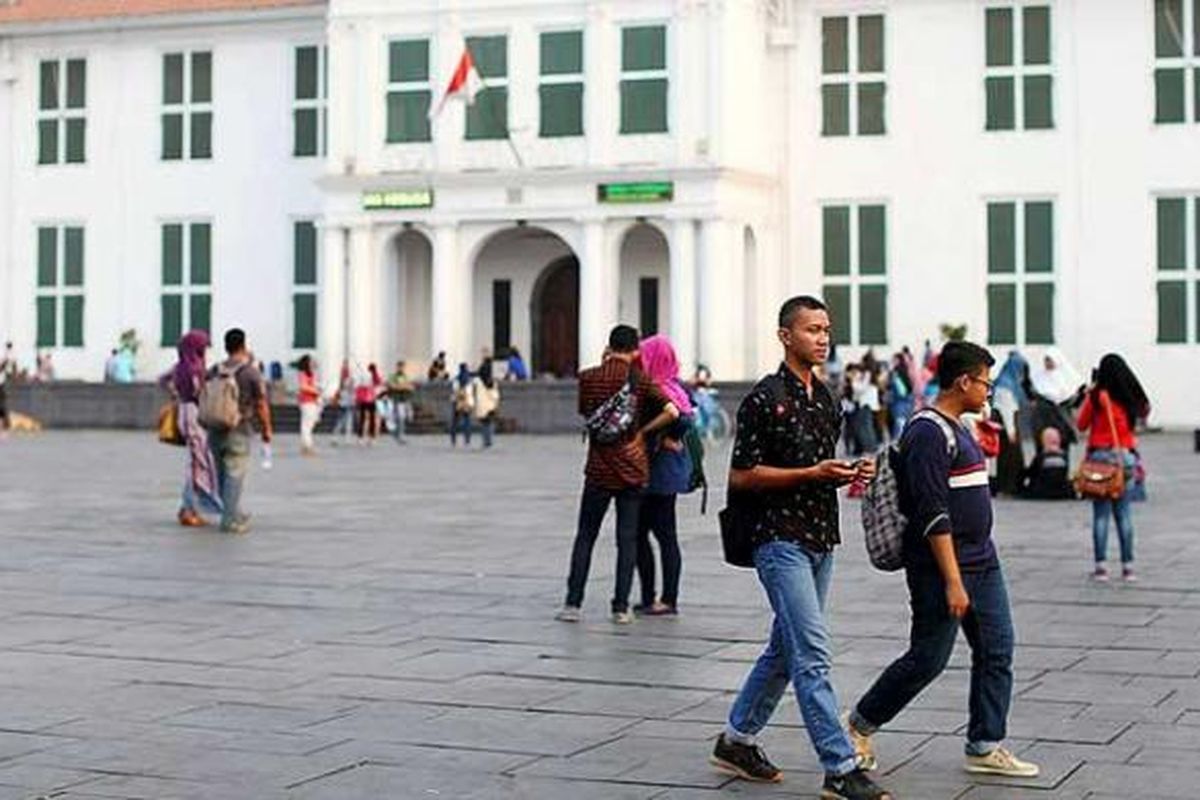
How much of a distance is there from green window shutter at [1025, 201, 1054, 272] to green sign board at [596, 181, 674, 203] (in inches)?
303

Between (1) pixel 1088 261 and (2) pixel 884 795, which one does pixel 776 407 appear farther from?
(1) pixel 1088 261

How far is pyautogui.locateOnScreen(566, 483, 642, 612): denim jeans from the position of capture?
12078mm

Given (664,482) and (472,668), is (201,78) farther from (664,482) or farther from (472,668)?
(472,668)

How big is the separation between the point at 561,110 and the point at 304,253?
7.77 metres

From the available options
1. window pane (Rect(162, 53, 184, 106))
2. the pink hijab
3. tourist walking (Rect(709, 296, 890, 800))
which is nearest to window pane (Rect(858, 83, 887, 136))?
window pane (Rect(162, 53, 184, 106))

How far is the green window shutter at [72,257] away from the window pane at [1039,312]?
22447 mm

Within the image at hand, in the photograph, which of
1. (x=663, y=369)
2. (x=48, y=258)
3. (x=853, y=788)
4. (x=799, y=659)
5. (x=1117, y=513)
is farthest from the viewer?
(x=48, y=258)

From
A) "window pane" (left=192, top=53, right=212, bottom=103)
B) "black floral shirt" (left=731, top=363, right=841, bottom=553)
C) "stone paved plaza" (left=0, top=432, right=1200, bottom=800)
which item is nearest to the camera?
"black floral shirt" (left=731, top=363, right=841, bottom=553)

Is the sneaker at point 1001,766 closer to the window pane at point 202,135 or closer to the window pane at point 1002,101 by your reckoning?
the window pane at point 1002,101

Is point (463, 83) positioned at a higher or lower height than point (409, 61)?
lower

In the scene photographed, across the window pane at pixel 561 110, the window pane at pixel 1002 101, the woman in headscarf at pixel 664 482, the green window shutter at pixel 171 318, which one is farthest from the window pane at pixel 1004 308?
the woman in headscarf at pixel 664 482

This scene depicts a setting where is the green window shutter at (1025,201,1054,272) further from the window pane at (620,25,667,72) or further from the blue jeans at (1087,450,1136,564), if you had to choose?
the blue jeans at (1087,450,1136,564)

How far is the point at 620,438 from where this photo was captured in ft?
39.4

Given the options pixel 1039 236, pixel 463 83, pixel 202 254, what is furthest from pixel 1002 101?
pixel 202 254
